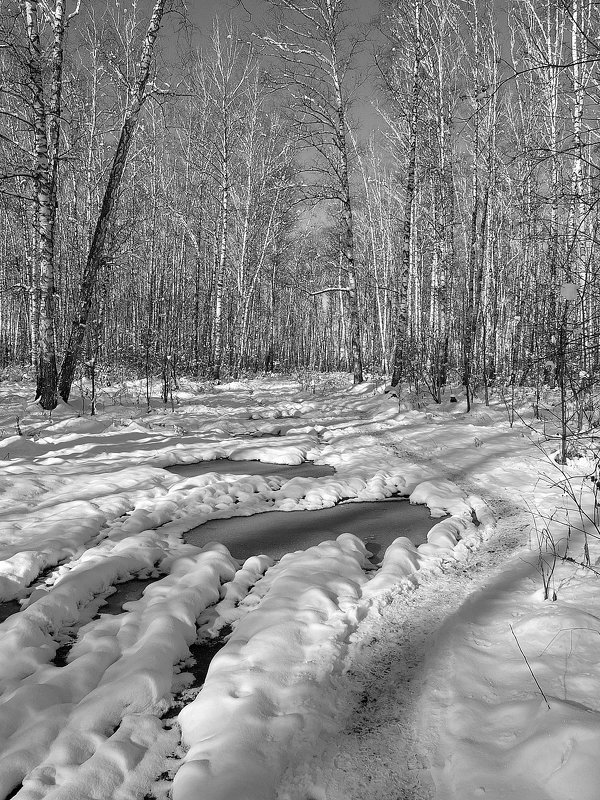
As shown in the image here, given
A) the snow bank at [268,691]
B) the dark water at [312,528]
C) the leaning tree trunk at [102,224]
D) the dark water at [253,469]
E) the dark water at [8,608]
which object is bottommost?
the dark water at [312,528]

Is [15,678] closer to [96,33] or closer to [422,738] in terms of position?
[422,738]

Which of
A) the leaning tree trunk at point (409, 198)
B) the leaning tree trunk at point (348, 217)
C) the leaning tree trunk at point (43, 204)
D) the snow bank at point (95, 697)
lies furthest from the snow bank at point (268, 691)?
the leaning tree trunk at point (348, 217)

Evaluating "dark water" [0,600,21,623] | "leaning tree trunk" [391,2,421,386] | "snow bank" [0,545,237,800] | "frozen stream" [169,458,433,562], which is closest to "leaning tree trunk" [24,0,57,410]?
"frozen stream" [169,458,433,562]

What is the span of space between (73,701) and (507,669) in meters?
1.67

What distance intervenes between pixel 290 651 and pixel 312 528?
1.73m

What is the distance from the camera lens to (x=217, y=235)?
1988 cm

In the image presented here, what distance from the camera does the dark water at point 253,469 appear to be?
17.0ft

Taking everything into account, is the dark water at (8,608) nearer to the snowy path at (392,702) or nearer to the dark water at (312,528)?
the dark water at (312,528)

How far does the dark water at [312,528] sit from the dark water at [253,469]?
3.44 feet

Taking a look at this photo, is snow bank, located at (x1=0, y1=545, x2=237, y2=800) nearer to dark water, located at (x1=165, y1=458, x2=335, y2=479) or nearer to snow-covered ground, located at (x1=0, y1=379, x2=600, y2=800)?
snow-covered ground, located at (x1=0, y1=379, x2=600, y2=800)

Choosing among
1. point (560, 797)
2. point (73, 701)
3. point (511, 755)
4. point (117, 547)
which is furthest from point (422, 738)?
point (117, 547)

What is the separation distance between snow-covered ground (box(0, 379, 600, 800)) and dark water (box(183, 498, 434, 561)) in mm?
122

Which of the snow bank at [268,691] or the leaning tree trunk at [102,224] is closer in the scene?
the snow bank at [268,691]

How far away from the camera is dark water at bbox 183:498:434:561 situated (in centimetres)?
342
